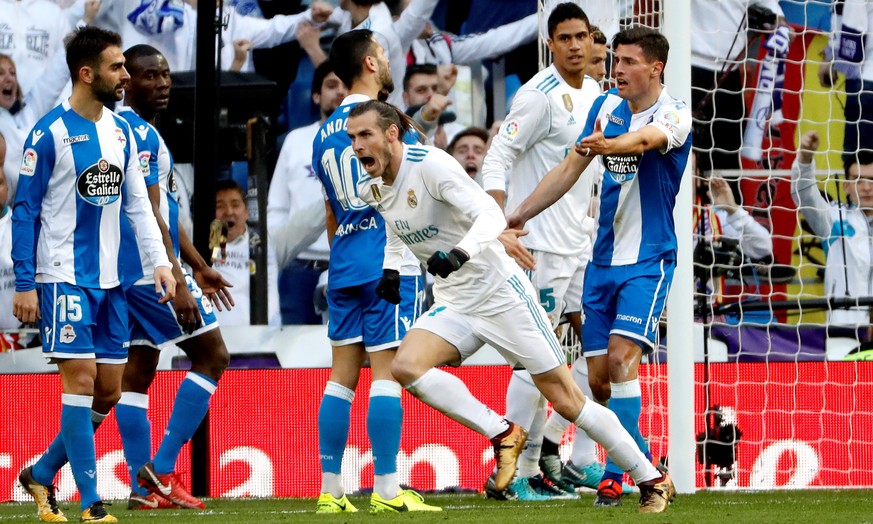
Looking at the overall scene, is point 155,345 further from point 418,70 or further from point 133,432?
point 418,70

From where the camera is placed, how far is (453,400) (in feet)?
18.7

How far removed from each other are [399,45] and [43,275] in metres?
5.01

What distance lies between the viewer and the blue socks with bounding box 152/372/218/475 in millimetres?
7008

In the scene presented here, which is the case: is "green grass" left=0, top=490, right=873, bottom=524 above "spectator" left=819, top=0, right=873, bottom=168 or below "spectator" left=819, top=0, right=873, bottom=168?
below

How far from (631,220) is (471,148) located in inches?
155

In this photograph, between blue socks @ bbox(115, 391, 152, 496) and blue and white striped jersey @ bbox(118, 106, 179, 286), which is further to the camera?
blue socks @ bbox(115, 391, 152, 496)

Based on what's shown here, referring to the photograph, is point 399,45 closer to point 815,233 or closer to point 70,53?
point 815,233

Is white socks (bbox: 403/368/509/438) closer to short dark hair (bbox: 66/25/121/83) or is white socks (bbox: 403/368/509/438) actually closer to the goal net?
short dark hair (bbox: 66/25/121/83)

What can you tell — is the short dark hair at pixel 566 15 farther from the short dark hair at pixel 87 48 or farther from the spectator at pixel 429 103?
the spectator at pixel 429 103

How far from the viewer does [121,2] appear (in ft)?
32.9

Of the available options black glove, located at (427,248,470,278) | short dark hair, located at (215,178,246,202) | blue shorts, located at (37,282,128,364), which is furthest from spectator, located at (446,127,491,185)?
black glove, located at (427,248,470,278)

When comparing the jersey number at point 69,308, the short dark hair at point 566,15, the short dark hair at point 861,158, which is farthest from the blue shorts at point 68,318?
the short dark hair at point 861,158

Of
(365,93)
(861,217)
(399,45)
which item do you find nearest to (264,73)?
(399,45)

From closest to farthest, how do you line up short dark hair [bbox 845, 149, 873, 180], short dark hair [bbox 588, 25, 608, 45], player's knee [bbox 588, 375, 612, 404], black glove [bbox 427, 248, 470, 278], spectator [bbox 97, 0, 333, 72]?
black glove [bbox 427, 248, 470, 278] < player's knee [bbox 588, 375, 612, 404] < short dark hair [bbox 588, 25, 608, 45] < short dark hair [bbox 845, 149, 873, 180] < spectator [bbox 97, 0, 333, 72]
